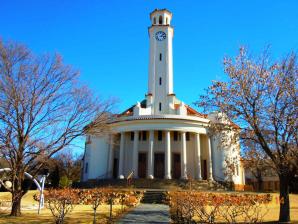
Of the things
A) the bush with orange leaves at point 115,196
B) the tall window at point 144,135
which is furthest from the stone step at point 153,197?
the tall window at point 144,135

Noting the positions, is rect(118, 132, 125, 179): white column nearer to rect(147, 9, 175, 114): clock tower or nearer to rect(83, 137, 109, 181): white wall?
rect(83, 137, 109, 181): white wall

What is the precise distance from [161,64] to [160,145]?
40.6ft

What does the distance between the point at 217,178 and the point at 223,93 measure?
885 inches

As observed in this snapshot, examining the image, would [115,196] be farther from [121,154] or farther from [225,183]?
[225,183]

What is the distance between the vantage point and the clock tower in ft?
134

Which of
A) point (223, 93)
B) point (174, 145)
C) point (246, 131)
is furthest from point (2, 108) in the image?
point (174, 145)

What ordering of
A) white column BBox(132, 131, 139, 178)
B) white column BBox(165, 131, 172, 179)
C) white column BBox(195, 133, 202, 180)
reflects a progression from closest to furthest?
white column BBox(165, 131, 172, 179), white column BBox(195, 133, 202, 180), white column BBox(132, 131, 139, 178)

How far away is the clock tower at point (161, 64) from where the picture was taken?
40812mm

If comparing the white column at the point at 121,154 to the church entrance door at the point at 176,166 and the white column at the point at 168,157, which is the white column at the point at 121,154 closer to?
the white column at the point at 168,157

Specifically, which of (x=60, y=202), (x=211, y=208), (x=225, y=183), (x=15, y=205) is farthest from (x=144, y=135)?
(x=60, y=202)

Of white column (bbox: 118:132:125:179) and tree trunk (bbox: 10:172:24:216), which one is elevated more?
white column (bbox: 118:132:125:179)

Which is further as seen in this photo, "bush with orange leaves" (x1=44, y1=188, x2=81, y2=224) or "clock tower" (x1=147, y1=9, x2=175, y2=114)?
"clock tower" (x1=147, y1=9, x2=175, y2=114)

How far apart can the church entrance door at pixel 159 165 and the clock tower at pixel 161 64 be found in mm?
6220

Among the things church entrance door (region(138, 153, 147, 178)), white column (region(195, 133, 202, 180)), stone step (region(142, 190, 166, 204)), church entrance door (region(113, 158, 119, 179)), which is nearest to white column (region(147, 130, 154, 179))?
church entrance door (region(138, 153, 147, 178))
